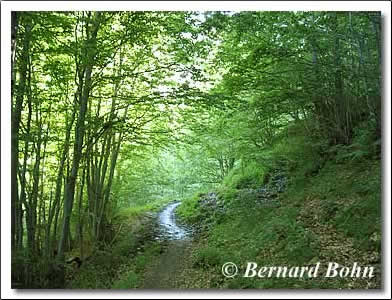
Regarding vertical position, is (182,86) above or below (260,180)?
above

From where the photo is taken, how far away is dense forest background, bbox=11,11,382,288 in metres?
3.93

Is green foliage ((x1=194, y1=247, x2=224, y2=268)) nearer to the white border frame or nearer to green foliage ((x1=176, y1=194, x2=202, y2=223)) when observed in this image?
the white border frame

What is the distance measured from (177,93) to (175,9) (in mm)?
968

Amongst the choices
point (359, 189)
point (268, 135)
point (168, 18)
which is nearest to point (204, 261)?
point (359, 189)

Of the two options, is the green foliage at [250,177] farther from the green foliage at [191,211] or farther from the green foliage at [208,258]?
the green foliage at [208,258]

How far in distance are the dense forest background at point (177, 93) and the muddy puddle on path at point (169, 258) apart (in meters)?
1.04

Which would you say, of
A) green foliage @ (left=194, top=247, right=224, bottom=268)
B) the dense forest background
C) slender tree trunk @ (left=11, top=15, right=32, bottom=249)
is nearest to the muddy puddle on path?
green foliage @ (left=194, top=247, right=224, bottom=268)

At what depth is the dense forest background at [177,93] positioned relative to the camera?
3.93 metres

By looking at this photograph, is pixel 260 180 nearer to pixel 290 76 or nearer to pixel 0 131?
pixel 290 76

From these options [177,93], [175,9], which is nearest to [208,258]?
[177,93]

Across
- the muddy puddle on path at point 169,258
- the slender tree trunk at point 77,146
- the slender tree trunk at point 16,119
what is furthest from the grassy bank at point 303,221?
the slender tree trunk at point 16,119

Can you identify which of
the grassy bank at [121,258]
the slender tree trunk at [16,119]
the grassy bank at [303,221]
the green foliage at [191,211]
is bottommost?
the grassy bank at [121,258]

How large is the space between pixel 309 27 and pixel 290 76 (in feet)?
1.99

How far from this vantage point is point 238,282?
346 centimetres
